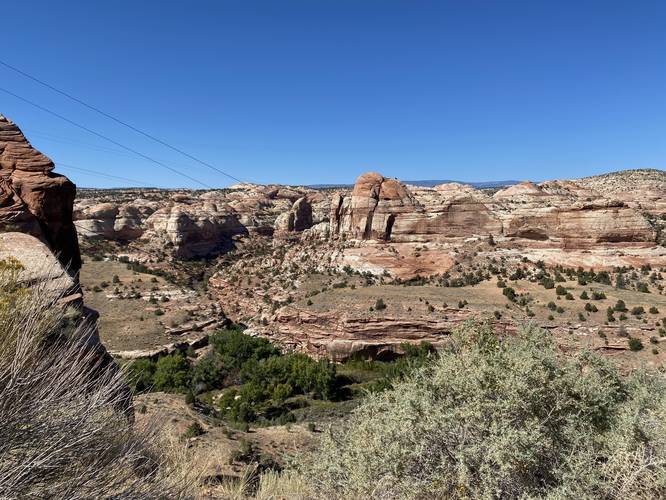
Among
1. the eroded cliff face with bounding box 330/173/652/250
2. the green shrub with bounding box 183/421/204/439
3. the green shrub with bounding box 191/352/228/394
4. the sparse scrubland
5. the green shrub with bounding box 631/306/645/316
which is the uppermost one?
the eroded cliff face with bounding box 330/173/652/250

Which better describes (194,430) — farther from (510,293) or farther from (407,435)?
(510,293)

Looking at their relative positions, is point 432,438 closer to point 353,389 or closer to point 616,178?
point 353,389

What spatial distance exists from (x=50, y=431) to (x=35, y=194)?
34.4 feet

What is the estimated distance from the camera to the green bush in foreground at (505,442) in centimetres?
517

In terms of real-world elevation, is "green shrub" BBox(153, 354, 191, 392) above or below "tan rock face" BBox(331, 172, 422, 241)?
below

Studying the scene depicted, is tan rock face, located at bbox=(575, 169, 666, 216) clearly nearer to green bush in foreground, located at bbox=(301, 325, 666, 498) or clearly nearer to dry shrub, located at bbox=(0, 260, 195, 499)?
green bush in foreground, located at bbox=(301, 325, 666, 498)

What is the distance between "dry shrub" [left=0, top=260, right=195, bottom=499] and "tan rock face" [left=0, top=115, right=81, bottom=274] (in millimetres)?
7757

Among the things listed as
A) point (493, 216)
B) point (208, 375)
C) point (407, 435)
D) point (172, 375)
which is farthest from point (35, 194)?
point (493, 216)

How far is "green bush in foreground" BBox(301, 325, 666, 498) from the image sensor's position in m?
5.17

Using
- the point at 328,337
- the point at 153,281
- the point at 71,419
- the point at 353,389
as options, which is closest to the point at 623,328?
the point at 353,389

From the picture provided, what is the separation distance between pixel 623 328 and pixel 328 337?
67.5 ft

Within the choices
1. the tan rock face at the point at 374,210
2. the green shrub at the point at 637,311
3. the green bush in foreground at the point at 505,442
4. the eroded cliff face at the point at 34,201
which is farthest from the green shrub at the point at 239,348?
the green shrub at the point at 637,311

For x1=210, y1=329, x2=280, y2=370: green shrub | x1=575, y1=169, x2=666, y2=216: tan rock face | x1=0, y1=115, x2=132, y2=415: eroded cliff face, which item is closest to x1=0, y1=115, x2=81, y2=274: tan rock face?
x1=0, y1=115, x2=132, y2=415: eroded cliff face

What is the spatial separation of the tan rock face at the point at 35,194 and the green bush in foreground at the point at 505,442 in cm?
972
